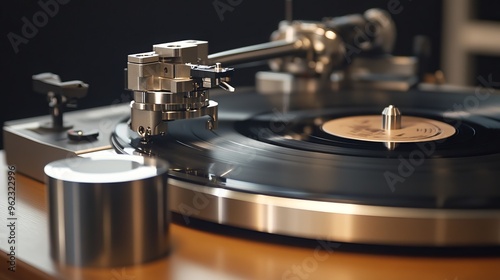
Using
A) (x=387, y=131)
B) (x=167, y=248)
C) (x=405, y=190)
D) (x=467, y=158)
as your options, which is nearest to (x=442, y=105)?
(x=387, y=131)

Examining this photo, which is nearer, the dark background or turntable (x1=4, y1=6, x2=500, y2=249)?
turntable (x1=4, y1=6, x2=500, y2=249)

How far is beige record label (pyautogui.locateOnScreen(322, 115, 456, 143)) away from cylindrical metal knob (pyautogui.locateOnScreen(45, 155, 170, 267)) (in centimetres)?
36

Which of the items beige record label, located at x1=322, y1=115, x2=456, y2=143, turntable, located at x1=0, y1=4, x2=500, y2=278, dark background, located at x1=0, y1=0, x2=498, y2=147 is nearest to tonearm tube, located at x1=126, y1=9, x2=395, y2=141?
turntable, located at x1=0, y1=4, x2=500, y2=278

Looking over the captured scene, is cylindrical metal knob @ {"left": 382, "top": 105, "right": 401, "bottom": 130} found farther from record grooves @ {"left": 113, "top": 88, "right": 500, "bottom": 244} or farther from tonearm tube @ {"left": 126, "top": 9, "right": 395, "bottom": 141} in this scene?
tonearm tube @ {"left": 126, "top": 9, "right": 395, "bottom": 141}

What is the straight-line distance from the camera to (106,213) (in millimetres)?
691

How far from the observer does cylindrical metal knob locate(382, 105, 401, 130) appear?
3.44ft

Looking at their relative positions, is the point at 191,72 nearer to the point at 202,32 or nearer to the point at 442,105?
the point at 442,105

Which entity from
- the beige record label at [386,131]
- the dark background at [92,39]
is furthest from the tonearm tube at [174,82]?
the dark background at [92,39]

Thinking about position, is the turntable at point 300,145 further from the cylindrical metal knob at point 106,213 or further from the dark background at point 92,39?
the dark background at point 92,39

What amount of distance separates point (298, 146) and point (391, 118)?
0.55ft

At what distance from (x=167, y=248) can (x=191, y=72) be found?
20 centimetres

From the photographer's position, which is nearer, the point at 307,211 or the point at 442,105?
the point at 307,211

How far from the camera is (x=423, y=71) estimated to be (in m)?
1.61

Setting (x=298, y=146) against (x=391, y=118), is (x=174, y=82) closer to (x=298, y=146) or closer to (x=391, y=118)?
(x=298, y=146)
